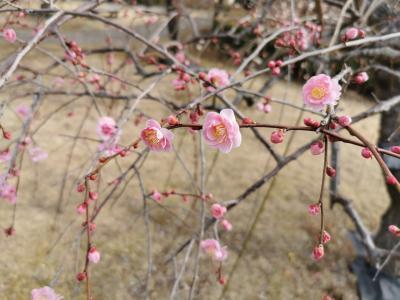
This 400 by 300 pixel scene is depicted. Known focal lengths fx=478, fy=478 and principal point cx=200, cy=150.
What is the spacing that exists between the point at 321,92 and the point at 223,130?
20 centimetres

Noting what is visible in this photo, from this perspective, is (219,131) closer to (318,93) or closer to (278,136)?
(278,136)

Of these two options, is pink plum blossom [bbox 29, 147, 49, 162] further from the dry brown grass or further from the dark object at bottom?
the dark object at bottom

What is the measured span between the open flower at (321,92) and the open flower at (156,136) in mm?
265

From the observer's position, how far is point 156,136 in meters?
0.77

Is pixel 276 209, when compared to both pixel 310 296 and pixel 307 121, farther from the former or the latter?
pixel 307 121

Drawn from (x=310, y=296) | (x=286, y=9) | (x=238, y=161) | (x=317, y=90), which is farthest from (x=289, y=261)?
(x=286, y=9)

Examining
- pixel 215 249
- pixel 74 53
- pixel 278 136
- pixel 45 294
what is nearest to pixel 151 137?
pixel 278 136

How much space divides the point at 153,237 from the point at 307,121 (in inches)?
62.1

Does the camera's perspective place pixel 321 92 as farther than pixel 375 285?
No

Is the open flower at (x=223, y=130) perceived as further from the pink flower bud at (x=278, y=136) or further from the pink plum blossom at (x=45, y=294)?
the pink plum blossom at (x=45, y=294)

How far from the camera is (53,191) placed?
2395 millimetres

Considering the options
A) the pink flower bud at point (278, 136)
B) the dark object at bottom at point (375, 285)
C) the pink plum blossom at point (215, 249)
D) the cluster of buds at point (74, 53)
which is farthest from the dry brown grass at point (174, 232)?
the pink flower bud at point (278, 136)

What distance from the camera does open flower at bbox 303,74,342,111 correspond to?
82 cm

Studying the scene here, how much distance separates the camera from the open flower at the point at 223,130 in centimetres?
72
